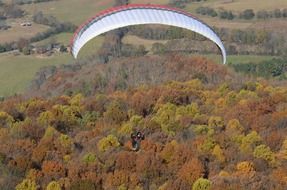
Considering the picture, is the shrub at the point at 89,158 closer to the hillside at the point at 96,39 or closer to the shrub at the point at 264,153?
the shrub at the point at 264,153

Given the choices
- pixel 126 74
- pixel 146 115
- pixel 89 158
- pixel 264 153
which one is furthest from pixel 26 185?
pixel 126 74

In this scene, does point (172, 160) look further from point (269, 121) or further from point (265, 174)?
point (269, 121)

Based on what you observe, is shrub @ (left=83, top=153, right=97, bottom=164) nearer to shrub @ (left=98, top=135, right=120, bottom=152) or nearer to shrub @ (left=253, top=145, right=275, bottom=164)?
shrub @ (left=98, top=135, right=120, bottom=152)

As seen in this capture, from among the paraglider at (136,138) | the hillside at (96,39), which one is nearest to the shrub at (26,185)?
the paraglider at (136,138)

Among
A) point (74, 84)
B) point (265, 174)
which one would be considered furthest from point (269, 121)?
point (74, 84)

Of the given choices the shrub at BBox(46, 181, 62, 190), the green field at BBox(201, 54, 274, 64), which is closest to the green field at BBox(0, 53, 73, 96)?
the green field at BBox(201, 54, 274, 64)

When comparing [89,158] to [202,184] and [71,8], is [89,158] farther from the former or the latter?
[71,8]
